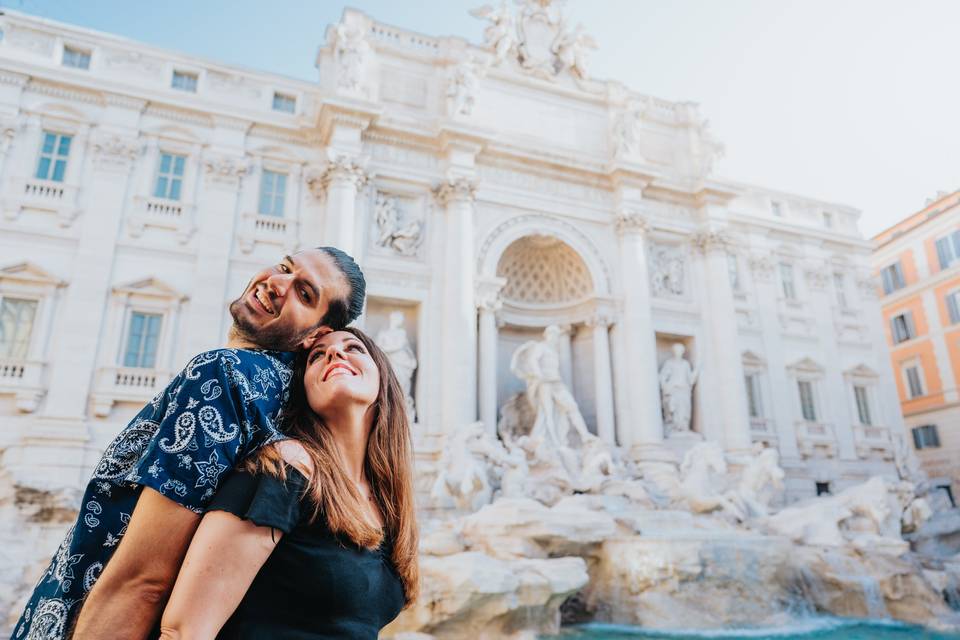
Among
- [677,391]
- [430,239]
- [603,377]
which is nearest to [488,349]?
[430,239]

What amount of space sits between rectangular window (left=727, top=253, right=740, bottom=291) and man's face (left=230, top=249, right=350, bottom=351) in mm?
18787

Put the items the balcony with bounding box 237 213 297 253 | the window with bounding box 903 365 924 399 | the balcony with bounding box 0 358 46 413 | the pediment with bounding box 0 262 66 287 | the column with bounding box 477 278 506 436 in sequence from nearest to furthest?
the balcony with bounding box 0 358 46 413, the pediment with bounding box 0 262 66 287, the balcony with bounding box 237 213 297 253, the column with bounding box 477 278 506 436, the window with bounding box 903 365 924 399

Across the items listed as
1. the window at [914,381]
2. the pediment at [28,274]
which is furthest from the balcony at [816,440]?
the pediment at [28,274]

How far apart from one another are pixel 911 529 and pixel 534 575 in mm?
11629

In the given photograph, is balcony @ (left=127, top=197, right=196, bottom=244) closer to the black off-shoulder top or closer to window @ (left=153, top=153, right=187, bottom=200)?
window @ (left=153, top=153, right=187, bottom=200)

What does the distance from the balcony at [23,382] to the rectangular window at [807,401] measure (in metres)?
18.5

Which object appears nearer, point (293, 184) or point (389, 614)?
point (389, 614)

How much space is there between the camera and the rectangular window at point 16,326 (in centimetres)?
1220

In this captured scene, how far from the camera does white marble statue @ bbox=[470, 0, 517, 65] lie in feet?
56.9

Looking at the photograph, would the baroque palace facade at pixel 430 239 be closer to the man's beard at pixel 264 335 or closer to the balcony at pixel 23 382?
the balcony at pixel 23 382

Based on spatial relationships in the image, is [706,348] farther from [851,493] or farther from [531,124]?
[531,124]

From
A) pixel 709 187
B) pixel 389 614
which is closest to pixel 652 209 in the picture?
pixel 709 187

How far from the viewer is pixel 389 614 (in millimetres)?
1490

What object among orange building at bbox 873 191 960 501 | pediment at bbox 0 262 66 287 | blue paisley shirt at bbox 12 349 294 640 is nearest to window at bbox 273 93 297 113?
pediment at bbox 0 262 66 287
